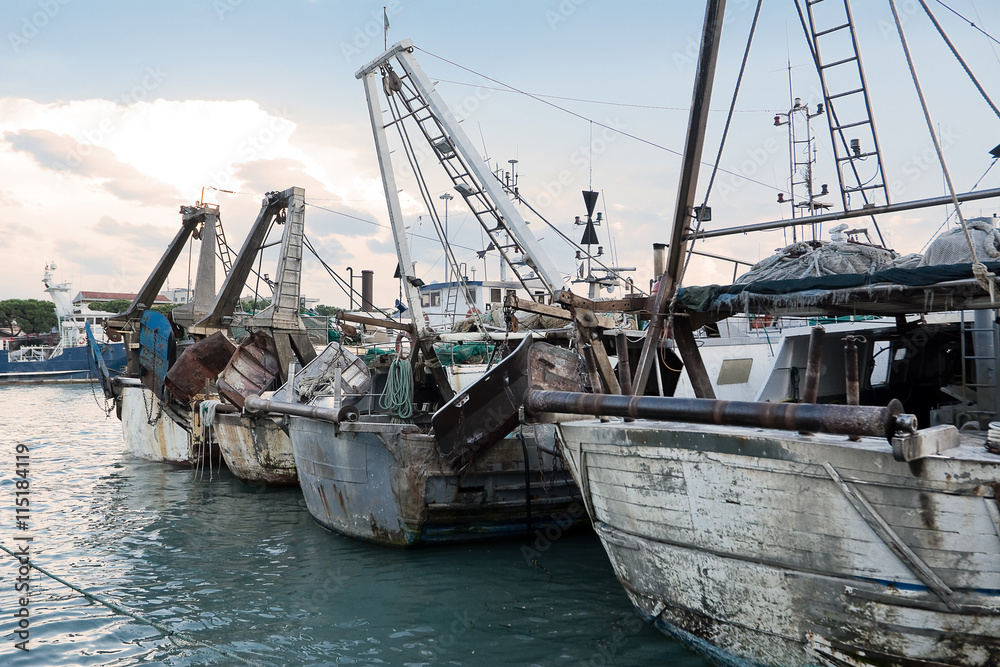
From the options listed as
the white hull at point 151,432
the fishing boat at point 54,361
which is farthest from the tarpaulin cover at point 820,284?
the fishing boat at point 54,361

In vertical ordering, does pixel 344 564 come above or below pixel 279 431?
below

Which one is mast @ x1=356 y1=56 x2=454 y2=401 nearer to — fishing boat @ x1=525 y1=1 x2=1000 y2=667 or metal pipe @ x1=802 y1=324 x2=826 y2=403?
fishing boat @ x1=525 y1=1 x2=1000 y2=667

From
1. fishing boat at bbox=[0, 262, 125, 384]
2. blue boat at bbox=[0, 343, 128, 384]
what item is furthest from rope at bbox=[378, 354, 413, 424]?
blue boat at bbox=[0, 343, 128, 384]

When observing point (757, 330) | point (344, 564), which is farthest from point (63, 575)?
point (757, 330)

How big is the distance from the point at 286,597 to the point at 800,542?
5.74 m

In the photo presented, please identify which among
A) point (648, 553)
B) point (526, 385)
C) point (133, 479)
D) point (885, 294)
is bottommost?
point (133, 479)

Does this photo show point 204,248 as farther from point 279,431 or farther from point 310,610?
point 310,610

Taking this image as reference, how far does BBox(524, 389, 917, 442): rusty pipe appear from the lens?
4383 millimetres

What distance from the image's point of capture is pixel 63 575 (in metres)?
8.81

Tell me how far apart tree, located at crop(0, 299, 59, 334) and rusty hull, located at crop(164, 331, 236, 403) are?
83.3 m

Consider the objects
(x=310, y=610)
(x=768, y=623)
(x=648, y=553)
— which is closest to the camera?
(x=768, y=623)

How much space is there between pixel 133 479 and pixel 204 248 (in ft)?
24.4

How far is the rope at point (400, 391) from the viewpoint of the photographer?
10.8 metres
